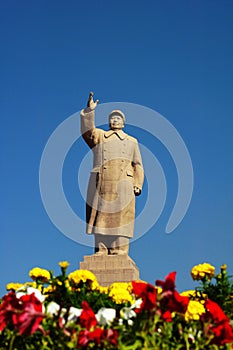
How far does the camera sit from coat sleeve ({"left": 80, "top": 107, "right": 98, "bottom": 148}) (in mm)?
13047

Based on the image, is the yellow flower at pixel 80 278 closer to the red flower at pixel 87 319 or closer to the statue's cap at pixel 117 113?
the red flower at pixel 87 319

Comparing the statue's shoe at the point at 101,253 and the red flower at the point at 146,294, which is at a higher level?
the statue's shoe at the point at 101,253

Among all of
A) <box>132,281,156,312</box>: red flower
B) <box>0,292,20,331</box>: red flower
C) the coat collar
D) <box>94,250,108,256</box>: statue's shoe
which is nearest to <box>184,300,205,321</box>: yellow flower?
<box>132,281,156,312</box>: red flower

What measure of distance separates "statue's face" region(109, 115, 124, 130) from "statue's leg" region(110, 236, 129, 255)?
269 centimetres

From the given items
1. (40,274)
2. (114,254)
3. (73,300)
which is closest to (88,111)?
(114,254)

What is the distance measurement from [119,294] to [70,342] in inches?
84.6

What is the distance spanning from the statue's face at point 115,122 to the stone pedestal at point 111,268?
316cm

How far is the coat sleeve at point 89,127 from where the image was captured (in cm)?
1305

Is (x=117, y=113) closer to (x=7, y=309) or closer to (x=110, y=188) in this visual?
(x=110, y=188)

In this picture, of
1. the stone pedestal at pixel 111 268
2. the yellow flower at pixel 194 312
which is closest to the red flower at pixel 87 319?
the yellow flower at pixel 194 312

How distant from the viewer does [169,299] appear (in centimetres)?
312

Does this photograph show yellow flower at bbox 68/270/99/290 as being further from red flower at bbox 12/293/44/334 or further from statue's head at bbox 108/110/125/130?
statue's head at bbox 108/110/125/130

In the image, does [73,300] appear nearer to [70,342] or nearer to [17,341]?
[17,341]

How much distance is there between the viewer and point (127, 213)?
13.0 meters
